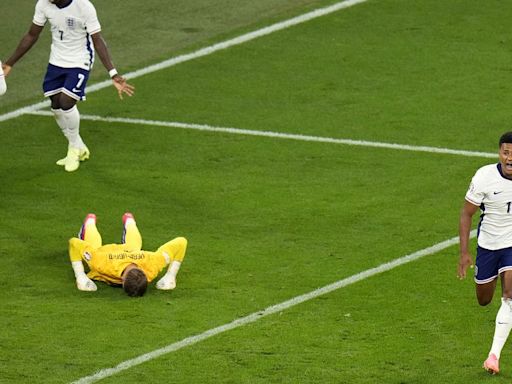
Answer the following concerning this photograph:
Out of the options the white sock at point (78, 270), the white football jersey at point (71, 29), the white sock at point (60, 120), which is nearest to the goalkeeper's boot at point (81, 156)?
the white sock at point (60, 120)

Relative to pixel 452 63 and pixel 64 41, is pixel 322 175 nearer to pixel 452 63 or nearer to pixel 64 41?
pixel 64 41

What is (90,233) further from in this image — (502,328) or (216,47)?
(216,47)

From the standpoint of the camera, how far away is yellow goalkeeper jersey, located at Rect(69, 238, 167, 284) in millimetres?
13773

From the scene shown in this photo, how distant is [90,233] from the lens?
1452 cm

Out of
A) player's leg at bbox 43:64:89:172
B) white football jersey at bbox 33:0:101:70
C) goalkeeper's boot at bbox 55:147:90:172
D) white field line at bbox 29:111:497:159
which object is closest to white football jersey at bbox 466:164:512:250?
white field line at bbox 29:111:497:159

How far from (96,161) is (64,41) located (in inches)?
62.5

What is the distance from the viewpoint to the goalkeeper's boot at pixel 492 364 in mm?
11656

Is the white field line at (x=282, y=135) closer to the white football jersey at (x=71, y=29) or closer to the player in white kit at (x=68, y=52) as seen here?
the player in white kit at (x=68, y=52)

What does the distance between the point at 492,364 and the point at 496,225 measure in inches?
43.6

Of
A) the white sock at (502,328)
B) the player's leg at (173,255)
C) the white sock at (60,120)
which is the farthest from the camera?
the white sock at (60,120)

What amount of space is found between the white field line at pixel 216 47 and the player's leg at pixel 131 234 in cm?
573

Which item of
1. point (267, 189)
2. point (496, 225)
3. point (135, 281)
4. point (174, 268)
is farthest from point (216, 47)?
point (496, 225)

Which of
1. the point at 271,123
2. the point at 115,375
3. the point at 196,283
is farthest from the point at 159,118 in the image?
the point at 115,375

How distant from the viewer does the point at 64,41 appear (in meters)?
17.5
